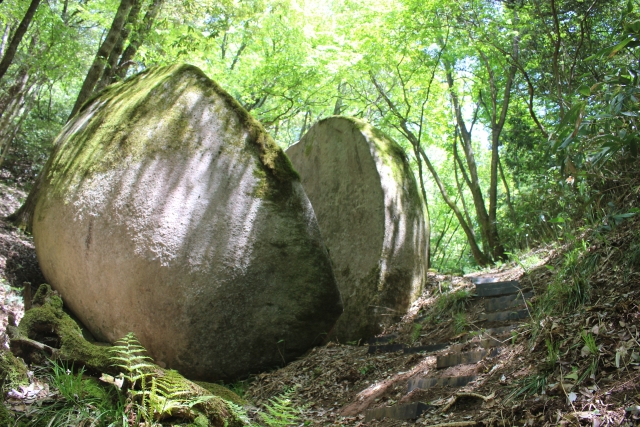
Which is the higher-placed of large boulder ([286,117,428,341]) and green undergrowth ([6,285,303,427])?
large boulder ([286,117,428,341])

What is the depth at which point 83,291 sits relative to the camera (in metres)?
5.29

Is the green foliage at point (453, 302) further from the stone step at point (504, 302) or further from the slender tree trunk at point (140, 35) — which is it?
the slender tree trunk at point (140, 35)

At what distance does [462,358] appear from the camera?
4.07 meters

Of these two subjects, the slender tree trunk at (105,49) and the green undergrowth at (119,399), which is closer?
the green undergrowth at (119,399)

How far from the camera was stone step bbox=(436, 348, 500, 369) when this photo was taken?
13.1 feet

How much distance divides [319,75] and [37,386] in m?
10.7

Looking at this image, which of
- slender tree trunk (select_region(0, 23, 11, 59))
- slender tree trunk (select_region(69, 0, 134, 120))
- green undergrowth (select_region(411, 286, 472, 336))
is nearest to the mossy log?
green undergrowth (select_region(411, 286, 472, 336))

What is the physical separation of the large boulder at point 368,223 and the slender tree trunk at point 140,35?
12.8 ft

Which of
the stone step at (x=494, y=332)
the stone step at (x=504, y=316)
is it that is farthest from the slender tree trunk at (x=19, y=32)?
the stone step at (x=504, y=316)

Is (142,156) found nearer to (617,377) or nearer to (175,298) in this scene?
(175,298)

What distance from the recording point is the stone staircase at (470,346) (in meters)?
3.51

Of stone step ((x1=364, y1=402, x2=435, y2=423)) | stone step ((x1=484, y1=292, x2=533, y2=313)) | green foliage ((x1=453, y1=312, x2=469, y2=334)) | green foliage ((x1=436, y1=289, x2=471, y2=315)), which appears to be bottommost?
stone step ((x1=364, y1=402, x2=435, y2=423))

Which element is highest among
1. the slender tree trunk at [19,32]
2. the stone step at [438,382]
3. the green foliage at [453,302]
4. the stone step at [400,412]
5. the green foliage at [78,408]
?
the slender tree trunk at [19,32]

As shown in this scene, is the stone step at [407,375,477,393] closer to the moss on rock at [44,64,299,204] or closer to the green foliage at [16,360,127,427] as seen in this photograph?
the green foliage at [16,360,127,427]
